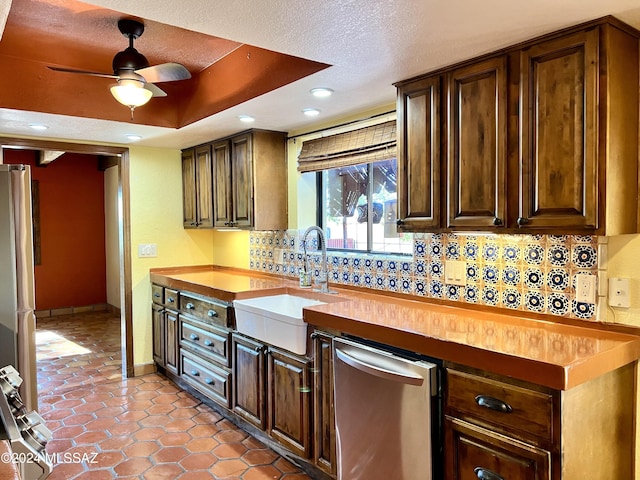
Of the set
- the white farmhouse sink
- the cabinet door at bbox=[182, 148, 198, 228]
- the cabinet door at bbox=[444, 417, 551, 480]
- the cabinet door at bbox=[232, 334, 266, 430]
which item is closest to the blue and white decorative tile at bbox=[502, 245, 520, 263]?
the cabinet door at bbox=[444, 417, 551, 480]

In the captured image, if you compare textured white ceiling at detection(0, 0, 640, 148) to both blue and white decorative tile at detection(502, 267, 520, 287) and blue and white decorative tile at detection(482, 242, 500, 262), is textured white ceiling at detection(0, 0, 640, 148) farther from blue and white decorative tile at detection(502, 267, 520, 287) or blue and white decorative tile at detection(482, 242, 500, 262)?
blue and white decorative tile at detection(502, 267, 520, 287)

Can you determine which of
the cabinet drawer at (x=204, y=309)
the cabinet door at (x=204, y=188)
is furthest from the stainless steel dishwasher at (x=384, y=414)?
the cabinet door at (x=204, y=188)

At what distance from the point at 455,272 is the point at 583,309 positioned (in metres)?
0.66

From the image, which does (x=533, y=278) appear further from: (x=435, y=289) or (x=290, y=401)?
(x=290, y=401)

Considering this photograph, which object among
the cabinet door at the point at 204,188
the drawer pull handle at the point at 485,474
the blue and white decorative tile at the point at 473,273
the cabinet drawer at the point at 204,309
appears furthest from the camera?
the cabinet door at the point at 204,188

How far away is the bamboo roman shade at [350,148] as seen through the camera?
9.15 ft

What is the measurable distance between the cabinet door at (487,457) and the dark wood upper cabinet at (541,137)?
32.2 inches

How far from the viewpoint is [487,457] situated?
1693 millimetres

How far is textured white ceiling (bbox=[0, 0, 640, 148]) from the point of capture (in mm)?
1581

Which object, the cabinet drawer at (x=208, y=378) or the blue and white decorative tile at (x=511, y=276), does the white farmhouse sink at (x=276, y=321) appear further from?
the blue and white decorative tile at (x=511, y=276)

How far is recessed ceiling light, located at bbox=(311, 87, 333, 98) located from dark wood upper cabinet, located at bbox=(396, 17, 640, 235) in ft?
1.78

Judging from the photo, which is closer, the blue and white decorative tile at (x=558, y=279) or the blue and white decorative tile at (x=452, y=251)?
the blue and white decorative tile at (x=558, y=279)

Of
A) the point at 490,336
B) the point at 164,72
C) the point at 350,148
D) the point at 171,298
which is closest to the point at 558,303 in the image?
the point at 490,336

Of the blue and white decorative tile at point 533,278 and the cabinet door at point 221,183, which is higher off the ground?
the cabinet door at point 221,183
